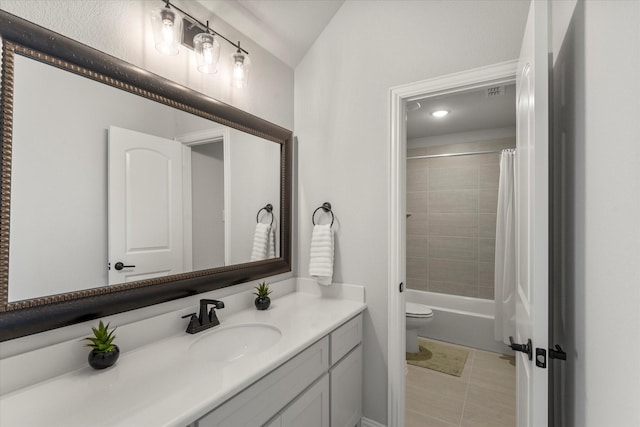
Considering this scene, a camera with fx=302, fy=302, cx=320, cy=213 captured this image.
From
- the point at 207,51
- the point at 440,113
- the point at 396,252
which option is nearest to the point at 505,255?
the point at 440,113

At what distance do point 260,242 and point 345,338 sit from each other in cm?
75

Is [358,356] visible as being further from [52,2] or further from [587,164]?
[52,2]

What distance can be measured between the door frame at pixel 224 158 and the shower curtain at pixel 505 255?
2.58m

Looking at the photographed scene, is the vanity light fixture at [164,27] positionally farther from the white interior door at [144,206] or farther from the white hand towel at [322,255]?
the white hand towel at [322,255]

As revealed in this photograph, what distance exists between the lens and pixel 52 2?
3.29ft

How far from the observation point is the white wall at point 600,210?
1.85ft

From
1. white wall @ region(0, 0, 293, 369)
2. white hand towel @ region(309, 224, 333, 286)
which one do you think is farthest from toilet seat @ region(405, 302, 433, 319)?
white wall @ region(0, 0, 293, 369)

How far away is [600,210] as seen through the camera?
0.71m

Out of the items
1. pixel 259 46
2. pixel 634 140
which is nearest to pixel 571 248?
pixel 634 140

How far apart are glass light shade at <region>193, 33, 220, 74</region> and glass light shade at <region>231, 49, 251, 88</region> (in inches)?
5.0

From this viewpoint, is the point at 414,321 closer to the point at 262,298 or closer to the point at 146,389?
the point at 262,298

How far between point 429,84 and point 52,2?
5.31 feet

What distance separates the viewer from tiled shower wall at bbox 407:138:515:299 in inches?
131

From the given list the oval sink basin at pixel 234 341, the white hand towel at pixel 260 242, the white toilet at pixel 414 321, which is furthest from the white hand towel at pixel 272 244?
the white toilet at pixel 414 321
